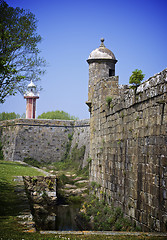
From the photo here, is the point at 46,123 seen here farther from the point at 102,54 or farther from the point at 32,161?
the point at 102,54

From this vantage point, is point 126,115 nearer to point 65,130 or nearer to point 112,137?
point 112,137

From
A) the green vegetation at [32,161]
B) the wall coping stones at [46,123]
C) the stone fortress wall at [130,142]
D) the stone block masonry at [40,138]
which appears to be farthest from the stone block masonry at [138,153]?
the wall coping stones at [46,123]

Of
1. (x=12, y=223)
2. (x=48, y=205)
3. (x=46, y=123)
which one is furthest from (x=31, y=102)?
(x=12, y=223)

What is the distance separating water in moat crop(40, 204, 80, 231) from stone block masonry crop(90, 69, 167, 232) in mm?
1950

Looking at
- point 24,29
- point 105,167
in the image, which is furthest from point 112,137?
point 24,29

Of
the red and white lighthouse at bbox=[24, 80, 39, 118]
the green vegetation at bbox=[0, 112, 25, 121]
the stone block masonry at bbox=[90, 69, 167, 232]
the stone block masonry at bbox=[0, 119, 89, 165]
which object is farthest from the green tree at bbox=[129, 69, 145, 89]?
the green vegetation at bbox=[0, 112, 25, 121]

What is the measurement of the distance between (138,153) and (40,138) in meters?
28.7

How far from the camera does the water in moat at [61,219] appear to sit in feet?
44.3

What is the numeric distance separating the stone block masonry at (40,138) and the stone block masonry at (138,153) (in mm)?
22708

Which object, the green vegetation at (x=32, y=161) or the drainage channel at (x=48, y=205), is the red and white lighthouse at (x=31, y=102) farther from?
the drainage channel at (x=48, y=205)

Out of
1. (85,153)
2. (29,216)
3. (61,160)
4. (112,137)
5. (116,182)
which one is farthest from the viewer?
(61,160)

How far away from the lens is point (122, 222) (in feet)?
32.0

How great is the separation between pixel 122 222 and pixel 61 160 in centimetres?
2741

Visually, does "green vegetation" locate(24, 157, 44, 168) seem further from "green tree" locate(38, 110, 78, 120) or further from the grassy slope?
"green tree" locate(38, 110, 78, 120)
